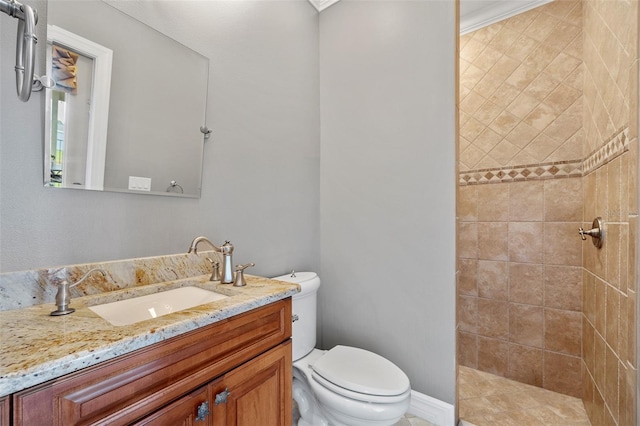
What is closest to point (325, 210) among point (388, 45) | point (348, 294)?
point (348, 294)

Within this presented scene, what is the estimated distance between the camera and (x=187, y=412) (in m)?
Answer: 0.73

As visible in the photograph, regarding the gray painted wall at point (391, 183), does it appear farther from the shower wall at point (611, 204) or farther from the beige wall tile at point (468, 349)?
the beige wall tile at point (468, 349)

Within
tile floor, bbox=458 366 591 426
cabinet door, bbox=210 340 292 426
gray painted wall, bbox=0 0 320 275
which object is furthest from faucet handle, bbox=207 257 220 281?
tile floor, bbox=458 366 591 426

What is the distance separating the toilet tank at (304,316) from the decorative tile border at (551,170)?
1.10 metres

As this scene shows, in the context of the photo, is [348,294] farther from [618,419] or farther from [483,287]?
[618,419]

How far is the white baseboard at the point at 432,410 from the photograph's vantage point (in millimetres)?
1500

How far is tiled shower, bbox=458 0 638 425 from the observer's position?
4.43 feet

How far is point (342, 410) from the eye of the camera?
3.90 feet

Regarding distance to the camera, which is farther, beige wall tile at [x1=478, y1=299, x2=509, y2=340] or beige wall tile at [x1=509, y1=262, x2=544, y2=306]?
beige wall tile at [x1=478, y1=299, x2=509, y2=340]

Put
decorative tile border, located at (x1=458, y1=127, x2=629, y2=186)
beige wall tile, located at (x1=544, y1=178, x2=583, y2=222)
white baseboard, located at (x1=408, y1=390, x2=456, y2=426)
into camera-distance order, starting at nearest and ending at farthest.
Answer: decorative tile border, located at (x1=458, y1=127, x2=629, y2=186) < white baseboard, located at (x1=408, y1=390, x2=456, y2=426) < beige wall tile, located at (x1=544, y1=178, x2=583, y2=222)

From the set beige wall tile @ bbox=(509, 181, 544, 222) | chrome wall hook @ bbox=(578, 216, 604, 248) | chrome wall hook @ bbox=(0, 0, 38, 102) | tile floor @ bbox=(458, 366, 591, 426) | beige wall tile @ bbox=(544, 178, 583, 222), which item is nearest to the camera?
chrome wall hook @ bbox=(0, 0, 38, 102)

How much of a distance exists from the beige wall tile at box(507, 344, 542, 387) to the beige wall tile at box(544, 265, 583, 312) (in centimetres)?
36

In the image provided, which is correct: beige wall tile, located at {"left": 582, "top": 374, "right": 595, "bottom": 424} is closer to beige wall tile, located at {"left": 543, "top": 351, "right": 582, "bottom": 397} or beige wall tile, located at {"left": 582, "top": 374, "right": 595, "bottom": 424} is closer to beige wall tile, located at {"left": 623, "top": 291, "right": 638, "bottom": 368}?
beige wall tile, located at {"left": 543, "top": 351, "right": 582, "bottom": 397}

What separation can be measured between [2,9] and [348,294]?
1869 mm
